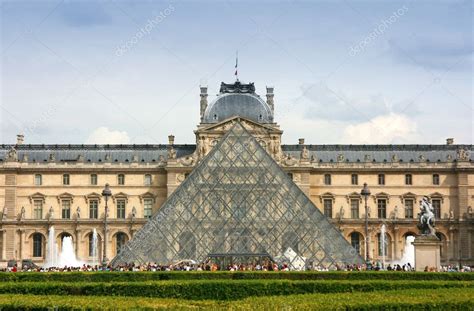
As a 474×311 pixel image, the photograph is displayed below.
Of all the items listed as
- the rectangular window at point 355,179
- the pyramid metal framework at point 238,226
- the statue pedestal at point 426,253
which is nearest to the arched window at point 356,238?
the rectangular window at point 355,179

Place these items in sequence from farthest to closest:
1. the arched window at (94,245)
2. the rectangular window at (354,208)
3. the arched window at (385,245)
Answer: the rectangular window at (354,208), the arched window at (385,245), the arched window at (94,245)

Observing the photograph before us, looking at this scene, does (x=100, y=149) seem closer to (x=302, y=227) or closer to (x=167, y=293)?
(x=302, y=227)

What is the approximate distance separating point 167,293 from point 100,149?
46043 mm

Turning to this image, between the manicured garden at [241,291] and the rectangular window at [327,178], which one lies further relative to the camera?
the rectangular window at [327,178]

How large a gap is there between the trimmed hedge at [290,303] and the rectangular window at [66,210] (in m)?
47.8

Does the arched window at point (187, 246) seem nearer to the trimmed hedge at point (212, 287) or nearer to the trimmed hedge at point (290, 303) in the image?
the trimmed hedge at point (212, 287)

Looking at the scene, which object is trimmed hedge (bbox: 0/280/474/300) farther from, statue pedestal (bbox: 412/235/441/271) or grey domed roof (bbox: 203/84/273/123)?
grey domed roof (bbox: 203/84/273/123)

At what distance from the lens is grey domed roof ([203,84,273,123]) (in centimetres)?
6825

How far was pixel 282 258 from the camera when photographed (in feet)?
127

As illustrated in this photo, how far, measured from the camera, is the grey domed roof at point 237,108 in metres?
68.2

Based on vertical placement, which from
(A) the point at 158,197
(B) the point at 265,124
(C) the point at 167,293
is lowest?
(C) the point at 167,293

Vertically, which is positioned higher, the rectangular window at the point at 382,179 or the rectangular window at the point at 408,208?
the rectangular window at the point at 382,179

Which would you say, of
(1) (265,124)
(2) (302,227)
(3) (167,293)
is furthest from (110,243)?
(3) (167,293)

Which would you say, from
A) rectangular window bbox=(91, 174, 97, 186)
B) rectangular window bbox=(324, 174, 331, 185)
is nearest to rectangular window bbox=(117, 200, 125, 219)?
rectangular window bbox=(91, 174, 97, 186)
